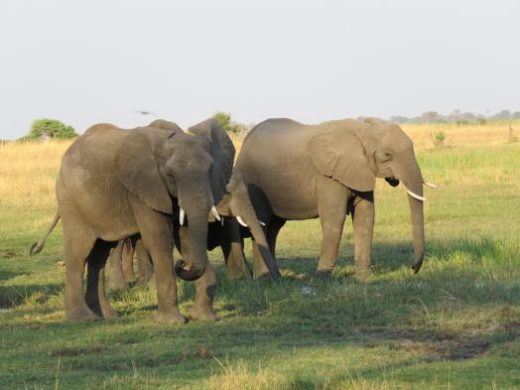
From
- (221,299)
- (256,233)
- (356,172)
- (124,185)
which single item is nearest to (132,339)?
(124,185)

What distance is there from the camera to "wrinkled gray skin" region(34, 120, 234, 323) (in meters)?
10.4

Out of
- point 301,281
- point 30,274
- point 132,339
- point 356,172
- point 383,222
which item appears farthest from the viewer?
point 383,222

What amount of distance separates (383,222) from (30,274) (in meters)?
6.97

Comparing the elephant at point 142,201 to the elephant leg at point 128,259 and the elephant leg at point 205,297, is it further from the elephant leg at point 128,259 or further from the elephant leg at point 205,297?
the elephant leg at point 128,259

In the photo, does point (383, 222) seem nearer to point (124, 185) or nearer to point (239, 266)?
point (239, 266)

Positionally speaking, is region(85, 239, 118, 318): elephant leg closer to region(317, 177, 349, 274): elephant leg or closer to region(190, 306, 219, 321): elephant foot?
region(190, 306, 219, 321): elephant foot

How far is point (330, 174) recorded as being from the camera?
47.6ft

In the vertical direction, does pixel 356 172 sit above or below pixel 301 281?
above

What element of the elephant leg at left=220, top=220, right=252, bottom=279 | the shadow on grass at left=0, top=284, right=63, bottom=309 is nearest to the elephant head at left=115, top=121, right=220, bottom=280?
the shadow on grass at left=0, top=284, right=63, bottom=309

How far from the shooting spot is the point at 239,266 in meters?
14.1

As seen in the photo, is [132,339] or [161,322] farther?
[161,322]

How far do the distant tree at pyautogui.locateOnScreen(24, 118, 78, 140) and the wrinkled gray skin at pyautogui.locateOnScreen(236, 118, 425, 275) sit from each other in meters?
37.2

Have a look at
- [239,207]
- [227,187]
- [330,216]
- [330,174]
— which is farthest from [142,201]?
[330,174]

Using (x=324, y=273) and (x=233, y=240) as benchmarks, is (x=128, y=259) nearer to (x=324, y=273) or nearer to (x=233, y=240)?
(x=233, y=240)
